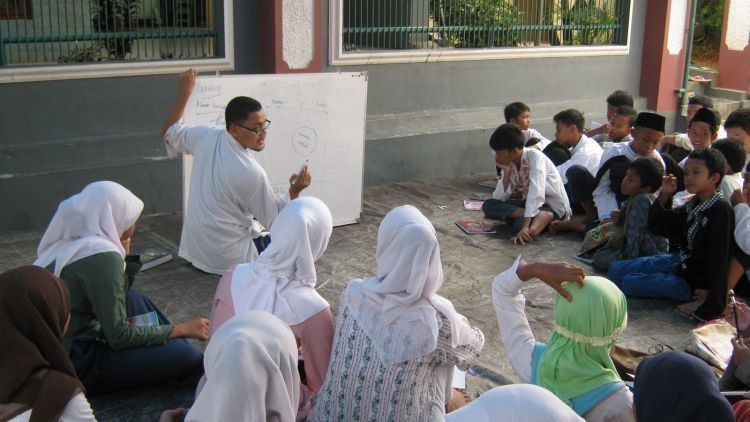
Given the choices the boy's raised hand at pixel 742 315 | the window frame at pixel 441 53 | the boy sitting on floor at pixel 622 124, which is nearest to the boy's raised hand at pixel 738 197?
the boy's raised hand at pixel 742 315

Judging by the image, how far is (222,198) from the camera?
538cm

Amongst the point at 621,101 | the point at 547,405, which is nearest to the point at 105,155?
the point at 621,101

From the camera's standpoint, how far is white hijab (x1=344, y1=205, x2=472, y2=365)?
2.94 meters

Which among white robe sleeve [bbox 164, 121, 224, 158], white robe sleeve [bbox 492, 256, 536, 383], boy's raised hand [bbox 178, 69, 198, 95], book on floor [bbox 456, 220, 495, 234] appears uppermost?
boy's raised hand [bbox 178, 69, 198, 95]

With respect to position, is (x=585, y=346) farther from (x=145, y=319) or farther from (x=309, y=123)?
(x=309, y=123)

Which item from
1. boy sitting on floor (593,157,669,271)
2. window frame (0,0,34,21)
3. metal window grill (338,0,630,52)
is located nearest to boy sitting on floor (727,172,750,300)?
boy sitting on floor (593,157,669,271)

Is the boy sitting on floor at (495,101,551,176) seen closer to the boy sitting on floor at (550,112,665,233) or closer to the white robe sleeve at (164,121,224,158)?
the boy sitting on floor at (550,112,665,233)

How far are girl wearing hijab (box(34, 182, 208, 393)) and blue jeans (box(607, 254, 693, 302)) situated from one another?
9.93ft

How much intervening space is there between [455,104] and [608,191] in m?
2.64

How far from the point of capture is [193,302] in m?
5.26

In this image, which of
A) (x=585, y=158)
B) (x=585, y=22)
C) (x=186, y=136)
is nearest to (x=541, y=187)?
(x=585, y=158)

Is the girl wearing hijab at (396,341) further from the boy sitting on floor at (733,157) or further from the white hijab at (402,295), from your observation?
the boy sitting on floor at (733,157)

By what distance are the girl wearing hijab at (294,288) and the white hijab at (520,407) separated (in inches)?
51.1

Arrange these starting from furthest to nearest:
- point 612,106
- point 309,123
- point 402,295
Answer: point 612,106 < point 309,123 < point 402,295
